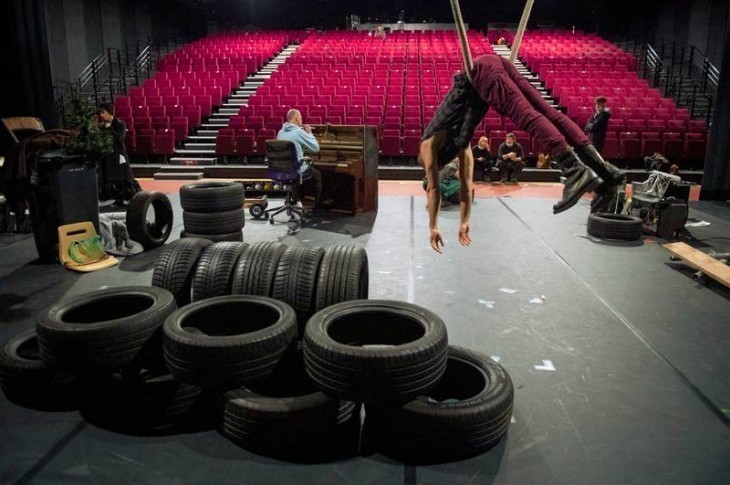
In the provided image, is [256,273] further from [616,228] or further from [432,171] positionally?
[616,228]

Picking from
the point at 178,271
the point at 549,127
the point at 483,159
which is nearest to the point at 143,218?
the point at 178,271

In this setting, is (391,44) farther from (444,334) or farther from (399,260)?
(444,334)

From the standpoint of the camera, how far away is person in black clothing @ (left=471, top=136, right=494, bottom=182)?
10.4 metres

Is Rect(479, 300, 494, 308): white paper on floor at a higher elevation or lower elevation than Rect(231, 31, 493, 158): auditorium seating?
lower

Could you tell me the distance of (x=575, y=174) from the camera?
212 cm

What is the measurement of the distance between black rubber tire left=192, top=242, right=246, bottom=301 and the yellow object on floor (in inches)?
92.9

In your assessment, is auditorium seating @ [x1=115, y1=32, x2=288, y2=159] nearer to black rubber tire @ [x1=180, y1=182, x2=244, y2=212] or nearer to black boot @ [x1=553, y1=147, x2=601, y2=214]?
black rubber tire @ [x1=180, y1=182, x2=244, y2=212]

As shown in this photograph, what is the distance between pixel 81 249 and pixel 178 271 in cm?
245

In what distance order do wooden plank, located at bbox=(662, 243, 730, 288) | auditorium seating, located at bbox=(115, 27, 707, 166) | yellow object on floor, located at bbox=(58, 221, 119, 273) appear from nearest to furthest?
wooden plank, located at bbox=(662, 243, 730, 288), yellow object on floor, located at bbox=(58, 221, 119, 273), auditorium seating, located at bbox=(115, 27, 707, 166)

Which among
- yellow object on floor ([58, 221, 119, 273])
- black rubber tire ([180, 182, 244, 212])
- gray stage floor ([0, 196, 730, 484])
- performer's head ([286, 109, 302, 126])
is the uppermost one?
performer's head ([286, 109, 302, 126])

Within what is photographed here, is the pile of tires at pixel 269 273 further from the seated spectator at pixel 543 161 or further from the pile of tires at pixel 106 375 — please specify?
the seated spectator at pixel 543 161

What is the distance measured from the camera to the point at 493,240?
608cm

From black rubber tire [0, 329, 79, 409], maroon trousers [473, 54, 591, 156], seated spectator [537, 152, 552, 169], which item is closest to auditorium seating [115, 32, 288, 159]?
seated spectator [537, 152, 552, 169]

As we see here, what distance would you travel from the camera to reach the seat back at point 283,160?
6.59 metres
